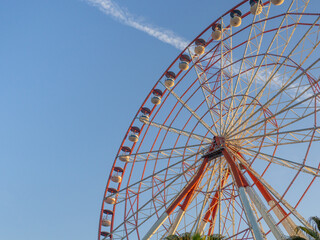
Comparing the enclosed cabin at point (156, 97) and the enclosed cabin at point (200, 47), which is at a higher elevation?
the enclosed cabin at point (200, 47)

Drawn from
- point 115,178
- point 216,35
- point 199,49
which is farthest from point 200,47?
point 115,178

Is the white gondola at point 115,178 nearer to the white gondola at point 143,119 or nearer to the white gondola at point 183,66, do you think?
the white gondola at point 143,119

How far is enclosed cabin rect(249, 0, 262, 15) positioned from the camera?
18828 mm

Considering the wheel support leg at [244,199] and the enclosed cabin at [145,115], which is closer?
the wheel support leg at [244,199]

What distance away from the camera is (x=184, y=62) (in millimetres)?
21750

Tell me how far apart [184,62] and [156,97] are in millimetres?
2642

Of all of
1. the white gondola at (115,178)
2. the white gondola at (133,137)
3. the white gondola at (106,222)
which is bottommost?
the white gondola at (106,222)

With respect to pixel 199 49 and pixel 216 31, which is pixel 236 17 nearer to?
pixel 216 31

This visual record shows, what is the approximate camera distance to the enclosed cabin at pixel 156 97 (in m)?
22.5

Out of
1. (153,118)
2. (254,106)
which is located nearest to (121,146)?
(153,118)

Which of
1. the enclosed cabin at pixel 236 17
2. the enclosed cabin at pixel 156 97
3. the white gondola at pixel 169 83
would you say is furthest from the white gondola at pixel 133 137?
the enclosed cabin at pixel 236 17

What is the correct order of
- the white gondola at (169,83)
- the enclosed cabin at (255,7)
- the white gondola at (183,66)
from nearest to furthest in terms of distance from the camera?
the enclosed cabin at (255,7) < the white gondola at (183,66) < the white gondola at (169,83)

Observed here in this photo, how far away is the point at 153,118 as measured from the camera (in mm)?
A: 22297

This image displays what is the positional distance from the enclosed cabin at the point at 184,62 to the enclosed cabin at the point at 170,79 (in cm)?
75
